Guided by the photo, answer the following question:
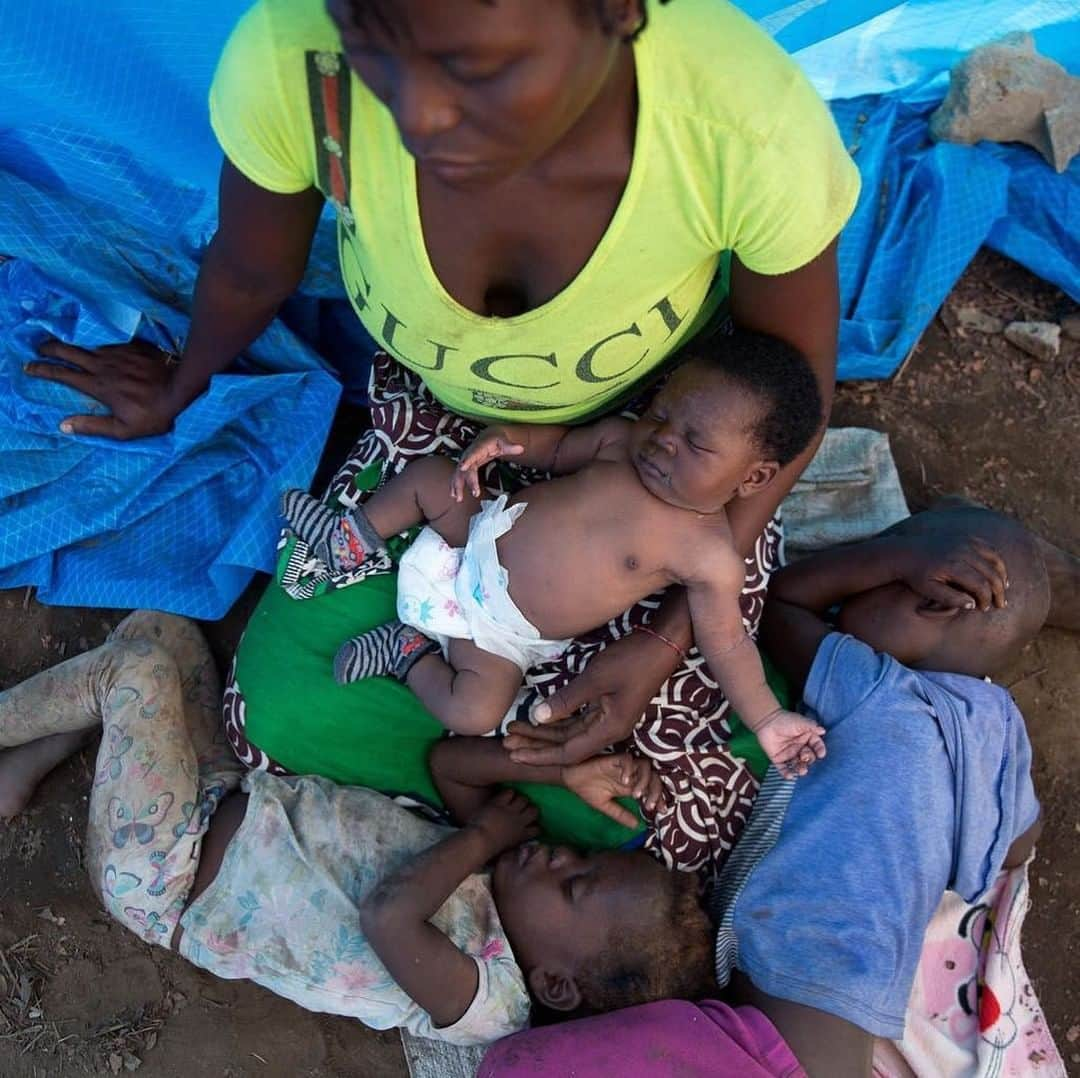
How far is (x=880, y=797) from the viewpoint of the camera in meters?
1.80

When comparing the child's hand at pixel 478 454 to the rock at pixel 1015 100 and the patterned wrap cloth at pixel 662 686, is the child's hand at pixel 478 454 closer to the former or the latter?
the patterned wrap cloth at pixel 662 686

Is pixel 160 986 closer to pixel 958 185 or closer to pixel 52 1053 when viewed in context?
pixel 52 1053

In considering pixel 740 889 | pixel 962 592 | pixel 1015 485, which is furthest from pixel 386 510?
pixel 1015 485

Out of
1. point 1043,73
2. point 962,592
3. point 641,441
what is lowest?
point 962,592

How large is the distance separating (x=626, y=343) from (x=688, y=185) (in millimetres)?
302

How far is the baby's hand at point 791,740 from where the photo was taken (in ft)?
5.75

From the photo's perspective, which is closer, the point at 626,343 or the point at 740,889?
the point at 626,343

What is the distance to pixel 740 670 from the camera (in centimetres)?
177

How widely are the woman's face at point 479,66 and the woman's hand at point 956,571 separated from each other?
1317 millimetres

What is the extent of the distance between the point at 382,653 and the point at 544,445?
485 millimetres

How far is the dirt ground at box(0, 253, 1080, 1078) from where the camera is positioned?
2092mm

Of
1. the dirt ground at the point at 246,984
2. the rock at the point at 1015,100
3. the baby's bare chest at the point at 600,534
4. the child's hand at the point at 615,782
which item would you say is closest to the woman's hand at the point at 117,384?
the dirt ground at the point at 246,984

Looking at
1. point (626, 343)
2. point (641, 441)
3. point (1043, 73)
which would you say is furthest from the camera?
point (1043, 73)

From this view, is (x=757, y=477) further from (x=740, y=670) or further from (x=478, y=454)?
(x=478, y=454)
